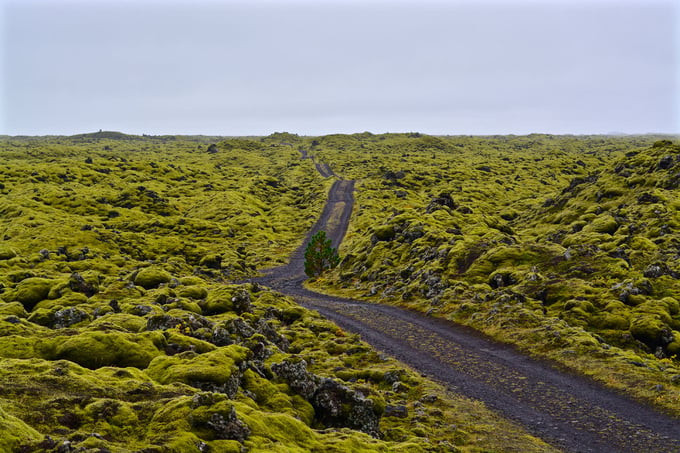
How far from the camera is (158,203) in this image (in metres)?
122

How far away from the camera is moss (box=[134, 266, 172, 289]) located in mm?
43000

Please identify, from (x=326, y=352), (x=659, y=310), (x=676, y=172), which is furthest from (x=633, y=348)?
(x=676, y=172)

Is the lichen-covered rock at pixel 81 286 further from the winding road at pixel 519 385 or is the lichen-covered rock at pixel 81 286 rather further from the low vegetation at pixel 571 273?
the low vegetation at pixel 571 273

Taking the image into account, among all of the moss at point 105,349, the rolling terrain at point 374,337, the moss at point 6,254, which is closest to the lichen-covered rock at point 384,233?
the rolling terrain at point 374,337

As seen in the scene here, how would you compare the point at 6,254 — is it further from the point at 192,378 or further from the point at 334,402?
the point at 334,402

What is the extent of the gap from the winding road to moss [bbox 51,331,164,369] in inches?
684

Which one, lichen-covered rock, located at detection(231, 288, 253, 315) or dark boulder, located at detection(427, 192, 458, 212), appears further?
dark boulder, located at detection(427, 192, 458, 212)

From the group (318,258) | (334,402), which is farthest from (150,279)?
(334,402)

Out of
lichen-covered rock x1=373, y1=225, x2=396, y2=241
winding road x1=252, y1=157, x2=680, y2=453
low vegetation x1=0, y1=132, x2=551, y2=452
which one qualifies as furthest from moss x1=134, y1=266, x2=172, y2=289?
lichen-covered rock x1=373, y1=225, x2=396, y2=241

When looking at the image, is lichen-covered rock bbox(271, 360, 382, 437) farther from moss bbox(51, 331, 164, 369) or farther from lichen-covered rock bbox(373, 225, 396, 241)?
lichen-covered rock bbox(373, 225, 396, 241)

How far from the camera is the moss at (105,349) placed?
18.1 metres

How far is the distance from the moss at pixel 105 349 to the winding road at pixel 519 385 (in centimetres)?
A: 1738

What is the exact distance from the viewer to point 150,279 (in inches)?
1704

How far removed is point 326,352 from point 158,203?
10523 cm
